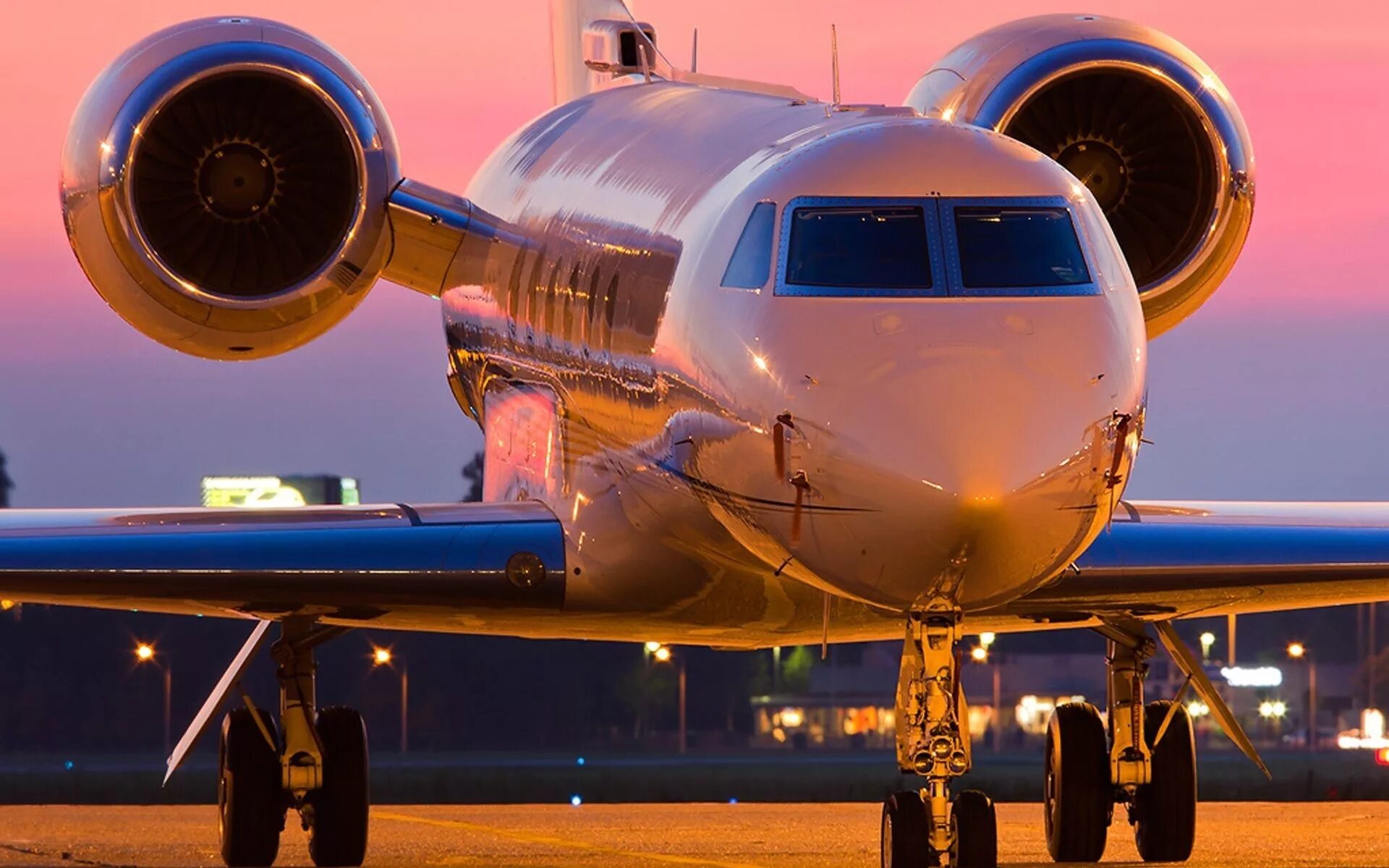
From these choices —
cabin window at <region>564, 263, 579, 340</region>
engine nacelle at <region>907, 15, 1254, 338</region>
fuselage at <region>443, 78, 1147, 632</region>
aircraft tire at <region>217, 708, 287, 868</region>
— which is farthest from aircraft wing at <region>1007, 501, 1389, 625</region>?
aircraft tire at <region>217, 708, 287, 868</region>

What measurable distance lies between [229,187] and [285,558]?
163 inches

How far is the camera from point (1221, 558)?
16.8 meters

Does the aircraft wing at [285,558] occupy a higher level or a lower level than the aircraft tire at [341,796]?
higher

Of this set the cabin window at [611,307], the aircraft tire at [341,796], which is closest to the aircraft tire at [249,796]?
the aircraft tire at [341,796]

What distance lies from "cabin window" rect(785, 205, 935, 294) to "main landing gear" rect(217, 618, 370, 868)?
5639 millimetres

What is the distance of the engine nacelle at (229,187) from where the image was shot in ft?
63.3

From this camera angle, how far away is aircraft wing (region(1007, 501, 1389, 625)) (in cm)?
1656

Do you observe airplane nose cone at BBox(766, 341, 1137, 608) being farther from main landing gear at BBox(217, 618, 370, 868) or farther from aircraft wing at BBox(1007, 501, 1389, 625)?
main landing gear at BBox(217, 618, 370, 868)

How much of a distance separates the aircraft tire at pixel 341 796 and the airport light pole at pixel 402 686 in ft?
163

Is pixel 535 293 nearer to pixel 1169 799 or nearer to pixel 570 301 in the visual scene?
pixel 570 301

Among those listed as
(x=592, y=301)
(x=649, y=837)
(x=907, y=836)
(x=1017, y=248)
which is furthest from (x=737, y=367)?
(x=649, y=837)

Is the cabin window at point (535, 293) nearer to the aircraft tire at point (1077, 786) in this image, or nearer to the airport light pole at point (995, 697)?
the aircraft tire at point (1077, 786)

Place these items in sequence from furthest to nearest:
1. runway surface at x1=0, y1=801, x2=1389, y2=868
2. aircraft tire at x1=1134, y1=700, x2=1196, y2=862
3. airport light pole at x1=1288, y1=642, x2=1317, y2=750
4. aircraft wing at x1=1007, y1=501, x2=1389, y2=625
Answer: airport light pole at x1=1288, y1=642, x2=1317, y2=750 → aircraft tire at x1=1134, y1=700, x2=1196, y2=862 → runway surface at x1=0, y1=801, x2=1389, y2=868 → aircraft wing at x1=1007, y1=501, x2=1389, y2=625

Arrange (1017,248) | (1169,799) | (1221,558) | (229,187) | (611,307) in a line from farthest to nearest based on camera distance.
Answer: (229,187)
(1169,799)
(1221,558)
(611,307)
(1017,248)
